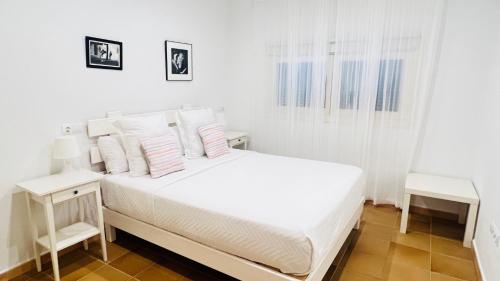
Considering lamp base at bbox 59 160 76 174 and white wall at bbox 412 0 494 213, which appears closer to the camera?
lamp base at bbox 59 160 76 174

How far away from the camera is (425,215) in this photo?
323cm

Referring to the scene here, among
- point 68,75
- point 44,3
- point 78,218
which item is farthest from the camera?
point 78,218

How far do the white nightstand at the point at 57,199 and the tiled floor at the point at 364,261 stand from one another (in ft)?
0.55

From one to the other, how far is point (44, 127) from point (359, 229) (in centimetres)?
292

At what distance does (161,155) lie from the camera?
2.55m

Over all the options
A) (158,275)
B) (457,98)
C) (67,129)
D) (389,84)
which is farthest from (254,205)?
(457,98)

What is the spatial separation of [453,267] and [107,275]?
2.68 meters

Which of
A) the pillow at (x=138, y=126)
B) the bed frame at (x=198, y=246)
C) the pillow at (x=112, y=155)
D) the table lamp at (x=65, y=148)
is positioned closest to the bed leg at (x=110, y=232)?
the bed frame at (x=198, y=246)

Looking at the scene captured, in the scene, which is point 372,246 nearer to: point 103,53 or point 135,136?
point 135,136

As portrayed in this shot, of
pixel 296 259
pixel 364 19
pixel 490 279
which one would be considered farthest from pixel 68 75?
pixel 490 279

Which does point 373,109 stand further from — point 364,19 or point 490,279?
point 490,279

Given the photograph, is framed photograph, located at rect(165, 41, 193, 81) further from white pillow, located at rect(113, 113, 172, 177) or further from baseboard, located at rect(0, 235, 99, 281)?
baseboard, located at rect(0, 235, 99, 281)

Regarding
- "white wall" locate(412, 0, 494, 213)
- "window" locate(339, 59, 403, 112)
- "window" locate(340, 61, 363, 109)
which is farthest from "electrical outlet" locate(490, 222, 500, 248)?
"window" locate(340, 61, 363, 109)

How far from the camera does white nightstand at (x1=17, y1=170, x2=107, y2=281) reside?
2.02 meters
